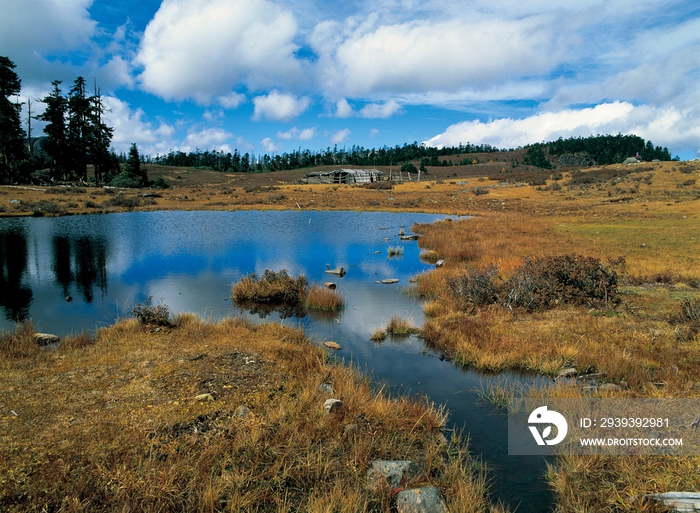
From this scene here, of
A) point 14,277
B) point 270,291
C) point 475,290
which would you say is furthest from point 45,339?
point 475,290

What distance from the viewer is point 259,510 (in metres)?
5.20

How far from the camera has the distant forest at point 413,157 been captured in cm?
14062

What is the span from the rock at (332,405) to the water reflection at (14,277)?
42.0 ft

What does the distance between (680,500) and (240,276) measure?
716 inches

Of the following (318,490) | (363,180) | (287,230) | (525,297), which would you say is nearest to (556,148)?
(363,180)

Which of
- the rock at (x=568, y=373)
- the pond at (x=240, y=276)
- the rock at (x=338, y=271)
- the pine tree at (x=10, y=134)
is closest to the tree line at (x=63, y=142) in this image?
the pine tree at (x=10, y=134)

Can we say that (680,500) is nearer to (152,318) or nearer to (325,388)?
(325,388)

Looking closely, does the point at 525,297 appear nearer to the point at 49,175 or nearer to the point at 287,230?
the point at 287,230

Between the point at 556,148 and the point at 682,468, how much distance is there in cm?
17900

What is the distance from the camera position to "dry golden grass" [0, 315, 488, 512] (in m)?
5.24

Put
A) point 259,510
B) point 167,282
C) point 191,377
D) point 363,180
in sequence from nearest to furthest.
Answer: point 259,510 < point 191,377 < point 167,282 < point 363,180

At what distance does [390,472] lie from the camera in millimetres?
5957

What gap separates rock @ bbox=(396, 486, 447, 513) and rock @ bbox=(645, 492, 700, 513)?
2.78m

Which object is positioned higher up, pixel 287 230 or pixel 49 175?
pixel 49 175
